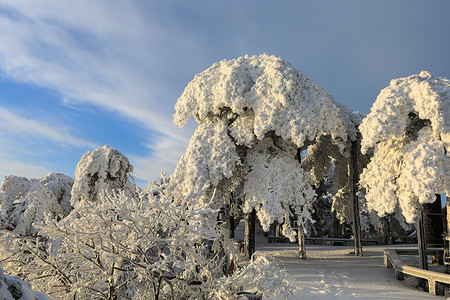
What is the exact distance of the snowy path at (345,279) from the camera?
10.3 m

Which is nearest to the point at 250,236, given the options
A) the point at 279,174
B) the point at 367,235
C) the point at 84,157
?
the point at 279,174

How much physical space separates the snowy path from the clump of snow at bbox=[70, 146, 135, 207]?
9.48 meters

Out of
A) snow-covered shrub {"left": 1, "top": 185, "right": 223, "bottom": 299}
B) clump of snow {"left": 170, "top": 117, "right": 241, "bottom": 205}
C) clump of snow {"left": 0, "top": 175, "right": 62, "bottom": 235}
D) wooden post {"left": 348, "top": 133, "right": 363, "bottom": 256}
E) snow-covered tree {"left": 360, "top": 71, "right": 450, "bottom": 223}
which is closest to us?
snow-covered shrub {"left": 1, "top": 185, "right": 223, "bottom": 299}

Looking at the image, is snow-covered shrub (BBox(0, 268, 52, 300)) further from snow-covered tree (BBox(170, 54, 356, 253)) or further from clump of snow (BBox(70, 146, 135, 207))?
clump of snow (BBox(70, 146, 135, 207))

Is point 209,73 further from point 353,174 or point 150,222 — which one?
point 150,222

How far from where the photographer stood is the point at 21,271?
5789 millimetres

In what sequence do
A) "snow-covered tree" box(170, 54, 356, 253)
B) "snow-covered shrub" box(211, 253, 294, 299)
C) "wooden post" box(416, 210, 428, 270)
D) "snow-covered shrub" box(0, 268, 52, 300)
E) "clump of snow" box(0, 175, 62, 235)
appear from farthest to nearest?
"clump of snow" box(0, 175, 62, 235)
"snow-covered tree" box(170, 54, 356, 253)
"wooden post" box(416, 210, 428, 270)
"snow-covered shrub" box(211, 253, 294, 299)
"snow-covered shrub" box(0, 268, 52, 300)

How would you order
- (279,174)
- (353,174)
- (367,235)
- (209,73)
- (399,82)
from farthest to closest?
(367,235), (353,174), (209,73), (279,174), (399,82)

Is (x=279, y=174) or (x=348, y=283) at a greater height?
(x=279, y=174)

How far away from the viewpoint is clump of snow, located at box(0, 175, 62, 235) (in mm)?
20797

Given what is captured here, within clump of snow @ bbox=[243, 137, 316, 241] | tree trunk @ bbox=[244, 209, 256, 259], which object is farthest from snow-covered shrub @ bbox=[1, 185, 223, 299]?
tree trunk @ bbox=[244, 209, 256, 259]

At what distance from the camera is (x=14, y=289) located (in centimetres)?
348

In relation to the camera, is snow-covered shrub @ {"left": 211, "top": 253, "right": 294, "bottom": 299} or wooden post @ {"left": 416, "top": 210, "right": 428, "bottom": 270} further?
wooden post @ {"left": 416, "top": 210, "right": 428, "bottom": 270}

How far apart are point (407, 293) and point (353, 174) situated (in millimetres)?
7691
